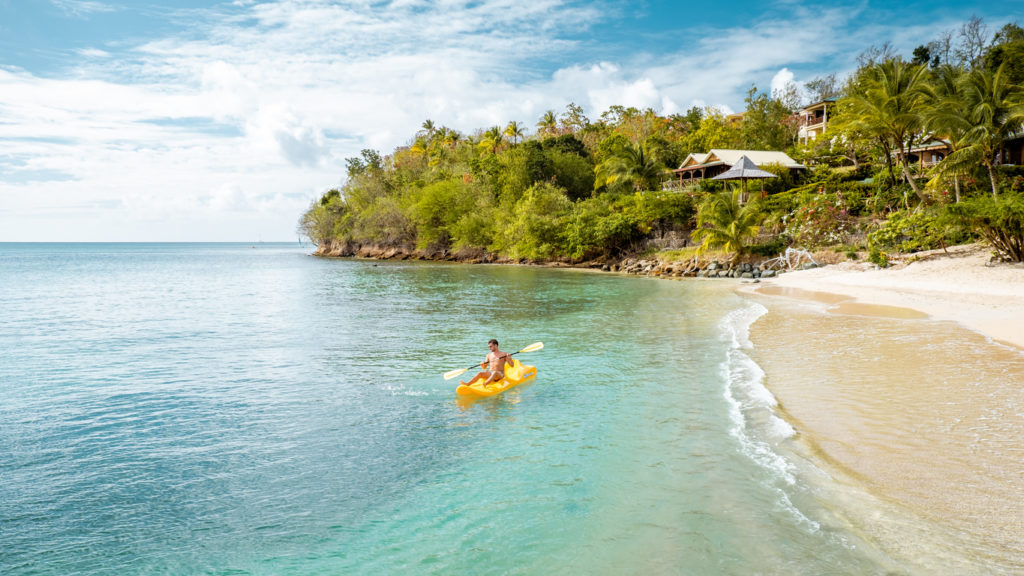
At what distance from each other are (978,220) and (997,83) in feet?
32.8

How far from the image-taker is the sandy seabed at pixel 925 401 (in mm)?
5941

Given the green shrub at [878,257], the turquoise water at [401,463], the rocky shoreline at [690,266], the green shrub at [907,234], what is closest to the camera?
the turquoise water at [401,463]

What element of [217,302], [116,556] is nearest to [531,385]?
[116,556]

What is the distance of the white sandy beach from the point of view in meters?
16.9

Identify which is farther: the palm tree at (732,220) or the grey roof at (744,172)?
the grey roof at (744,172)

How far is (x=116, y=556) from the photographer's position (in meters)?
5.91

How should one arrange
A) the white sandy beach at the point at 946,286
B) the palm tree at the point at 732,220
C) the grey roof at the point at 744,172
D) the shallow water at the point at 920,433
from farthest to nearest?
1. the grey roof at the point at 744,172
2. the palm tree at the point at 732,220
3. the white sandy beach at the point at 946,286
4. the shallow water at the point at 920,433

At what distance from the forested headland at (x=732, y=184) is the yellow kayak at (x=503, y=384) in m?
20.4

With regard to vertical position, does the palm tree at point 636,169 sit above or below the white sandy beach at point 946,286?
above

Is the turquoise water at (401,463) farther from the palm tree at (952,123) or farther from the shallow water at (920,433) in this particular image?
the palm tree at (952,123)

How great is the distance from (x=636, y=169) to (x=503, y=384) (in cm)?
4798

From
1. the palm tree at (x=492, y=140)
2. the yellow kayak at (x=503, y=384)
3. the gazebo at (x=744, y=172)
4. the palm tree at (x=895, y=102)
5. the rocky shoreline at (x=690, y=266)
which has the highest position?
the palm tree at (x=492, y=140)

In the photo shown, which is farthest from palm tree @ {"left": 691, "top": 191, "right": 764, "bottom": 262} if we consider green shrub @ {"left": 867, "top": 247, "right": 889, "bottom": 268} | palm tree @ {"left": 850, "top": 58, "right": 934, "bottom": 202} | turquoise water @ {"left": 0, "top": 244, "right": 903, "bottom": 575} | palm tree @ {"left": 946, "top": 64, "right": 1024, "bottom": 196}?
turquoise water @ {"left": 0, "top": 244, "right": 903, "bottom": 575}

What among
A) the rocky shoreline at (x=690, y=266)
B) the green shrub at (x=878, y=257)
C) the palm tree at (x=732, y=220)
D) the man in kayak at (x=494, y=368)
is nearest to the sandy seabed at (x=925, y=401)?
the man in kayak at (x=494, y=368)
